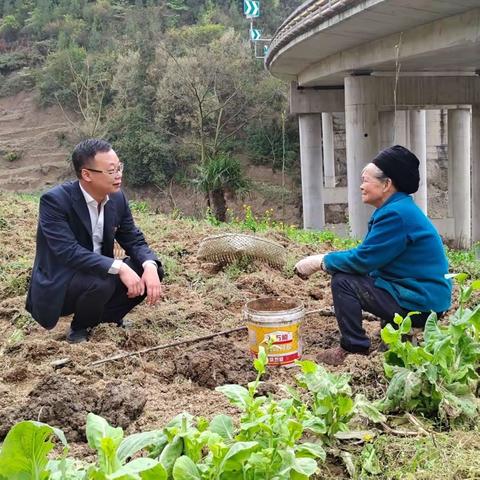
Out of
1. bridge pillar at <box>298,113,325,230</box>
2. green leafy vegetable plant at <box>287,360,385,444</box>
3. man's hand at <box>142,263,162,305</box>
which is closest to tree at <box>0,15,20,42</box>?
bridge pillar at <box>298,113,325,230</box>

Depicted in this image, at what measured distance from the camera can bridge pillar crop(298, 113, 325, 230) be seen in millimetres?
23636

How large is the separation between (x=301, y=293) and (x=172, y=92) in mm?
25262

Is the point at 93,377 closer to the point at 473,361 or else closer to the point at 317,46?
the point at 473,361

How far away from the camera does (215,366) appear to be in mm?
3520

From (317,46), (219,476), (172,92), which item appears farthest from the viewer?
(172,92)

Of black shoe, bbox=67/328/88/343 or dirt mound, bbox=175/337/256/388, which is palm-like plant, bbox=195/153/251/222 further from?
dirt mound, bbox=175/337/256/388

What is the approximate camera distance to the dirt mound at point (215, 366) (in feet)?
11.3

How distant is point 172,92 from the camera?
29.4 m

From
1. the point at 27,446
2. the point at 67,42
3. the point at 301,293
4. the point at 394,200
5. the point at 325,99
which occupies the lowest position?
the point at 301,293

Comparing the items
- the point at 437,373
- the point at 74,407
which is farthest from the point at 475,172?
the point at 74,407

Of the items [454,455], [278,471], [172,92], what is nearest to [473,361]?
[454,455]

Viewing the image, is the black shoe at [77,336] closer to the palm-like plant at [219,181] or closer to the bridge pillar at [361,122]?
the bridge pillar at [361,122]

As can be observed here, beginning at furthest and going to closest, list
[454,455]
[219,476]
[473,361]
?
[473,361] < [454,455] < [219,476]

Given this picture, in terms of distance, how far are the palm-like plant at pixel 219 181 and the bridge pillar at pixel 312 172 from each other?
3152 millimetres
